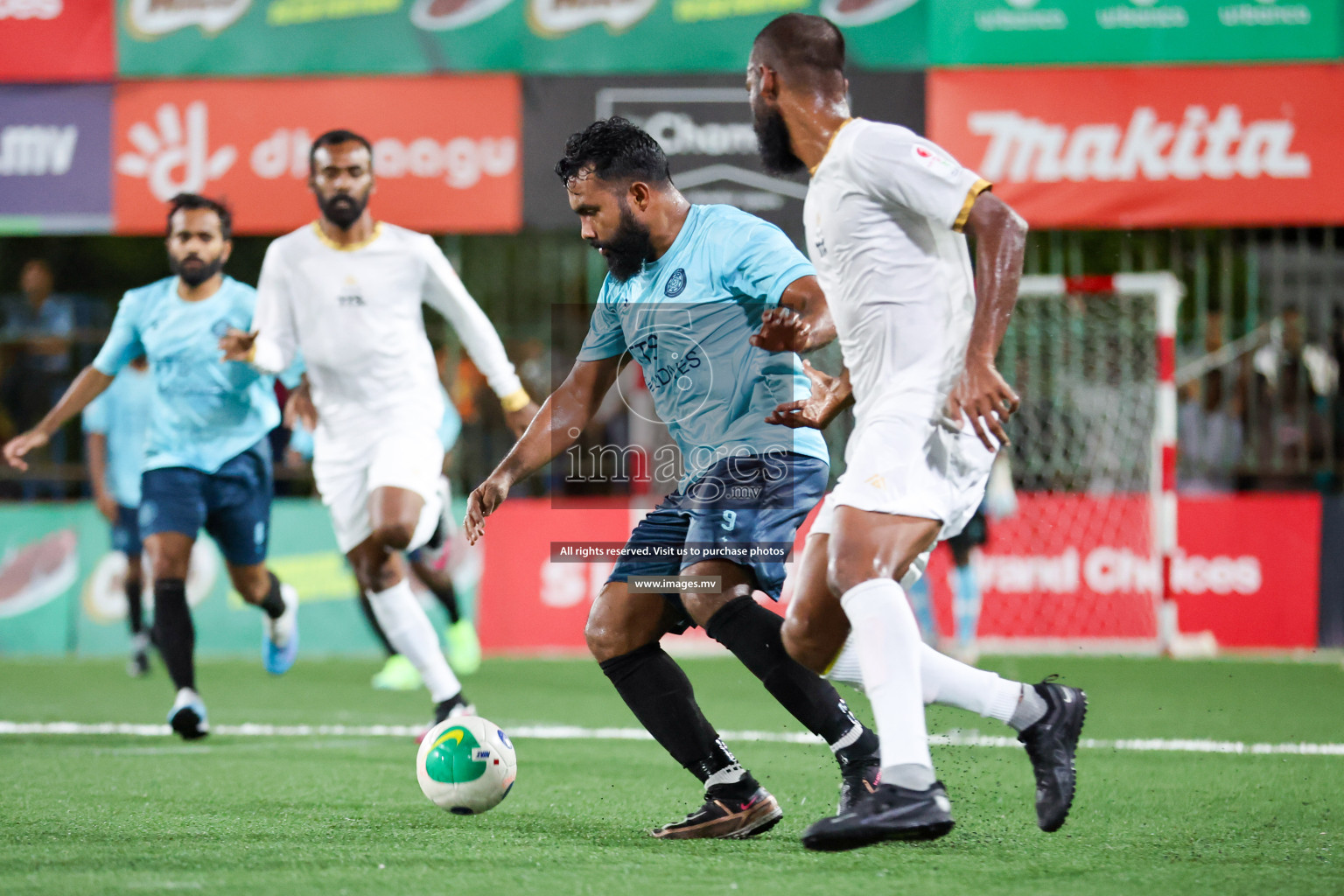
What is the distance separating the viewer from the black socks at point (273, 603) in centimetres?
767

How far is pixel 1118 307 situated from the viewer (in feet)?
40.3

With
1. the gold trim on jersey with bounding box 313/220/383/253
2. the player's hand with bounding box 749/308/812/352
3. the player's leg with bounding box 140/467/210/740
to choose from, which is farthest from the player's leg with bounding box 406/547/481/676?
the player's hand with bounding box 749/308/812/352

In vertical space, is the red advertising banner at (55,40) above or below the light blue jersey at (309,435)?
above

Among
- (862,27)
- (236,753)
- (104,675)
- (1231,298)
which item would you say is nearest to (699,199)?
(862,27)

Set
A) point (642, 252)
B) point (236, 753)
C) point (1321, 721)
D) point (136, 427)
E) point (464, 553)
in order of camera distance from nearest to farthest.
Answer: point (642, 252) < point (236, 753) < point (1321, 721) < point (136, 427) < point (464, 553)

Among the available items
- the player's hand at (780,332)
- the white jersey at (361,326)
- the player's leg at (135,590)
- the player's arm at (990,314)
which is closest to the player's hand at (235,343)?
the white jersey at (361,326)

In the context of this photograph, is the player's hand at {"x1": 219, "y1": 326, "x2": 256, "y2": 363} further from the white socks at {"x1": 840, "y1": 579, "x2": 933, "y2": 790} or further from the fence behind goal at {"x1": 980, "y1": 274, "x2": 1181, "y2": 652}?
the fence behind goal at {"x1": 980, "y1": 274, "x2": 1181, "y2": 652}

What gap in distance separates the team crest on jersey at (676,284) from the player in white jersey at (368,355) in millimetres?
2151

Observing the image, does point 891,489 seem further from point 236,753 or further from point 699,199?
point 699,199

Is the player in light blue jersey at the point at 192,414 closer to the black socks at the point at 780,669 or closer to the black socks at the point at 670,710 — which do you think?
the black socks at the point at 670,710

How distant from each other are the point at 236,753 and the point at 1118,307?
8.24 metres

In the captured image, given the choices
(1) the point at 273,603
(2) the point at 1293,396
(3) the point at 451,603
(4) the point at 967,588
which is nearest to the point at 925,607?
(4) the point at 967,588

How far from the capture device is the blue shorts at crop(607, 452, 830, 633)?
4387mm

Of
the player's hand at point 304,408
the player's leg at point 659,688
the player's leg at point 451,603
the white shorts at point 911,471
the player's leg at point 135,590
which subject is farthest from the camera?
the player's leg at point 135,590
